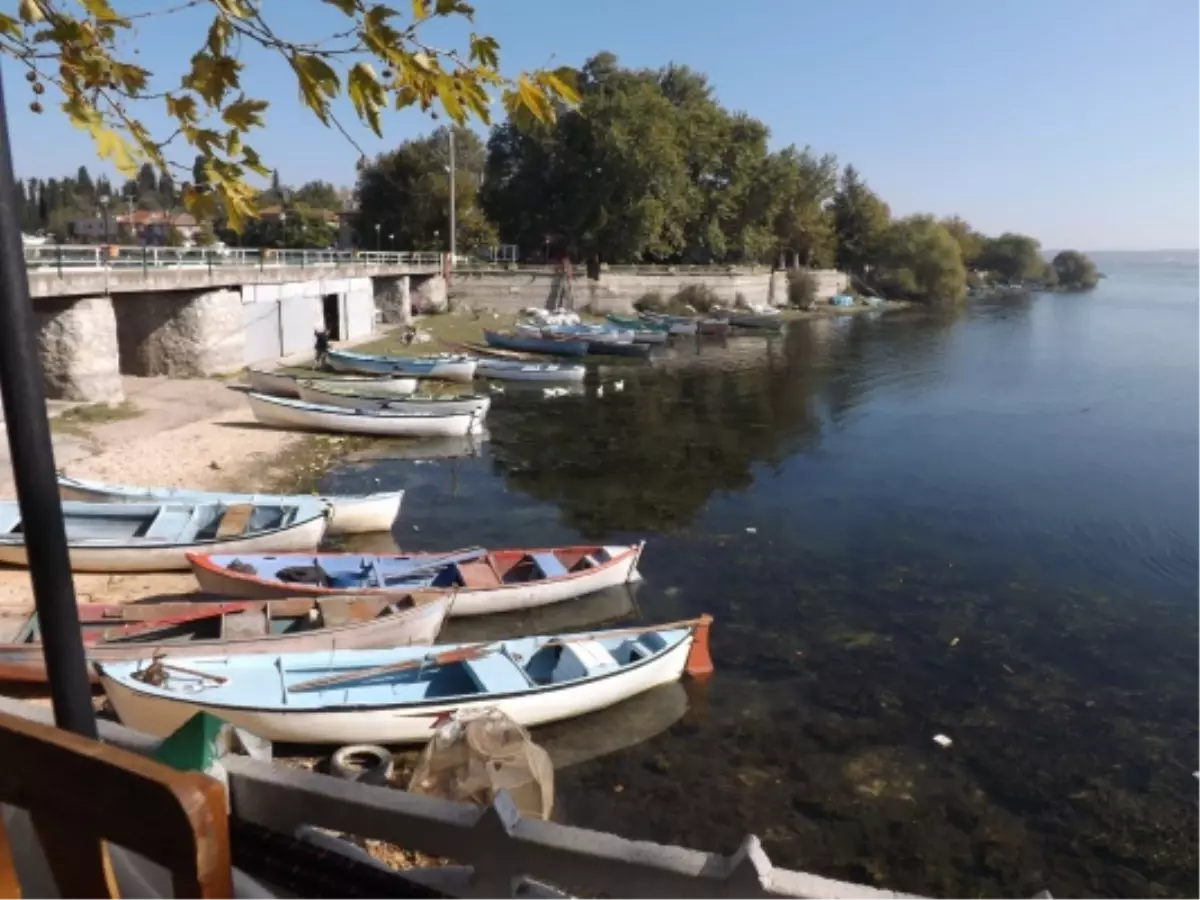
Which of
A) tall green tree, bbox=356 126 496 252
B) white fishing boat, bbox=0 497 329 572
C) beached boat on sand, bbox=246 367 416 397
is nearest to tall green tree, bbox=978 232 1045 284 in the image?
tall green tree, bbox=356 126 496 252

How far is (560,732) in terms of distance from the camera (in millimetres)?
12328

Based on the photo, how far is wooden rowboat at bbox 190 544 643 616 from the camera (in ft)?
47.3

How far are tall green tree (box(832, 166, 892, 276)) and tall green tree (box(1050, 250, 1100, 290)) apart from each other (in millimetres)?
67874

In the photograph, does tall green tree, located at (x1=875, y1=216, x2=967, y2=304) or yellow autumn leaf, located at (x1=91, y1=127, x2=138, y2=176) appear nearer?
yellow autumn leaf, located at (x1=91, y1=127, x2=138, y2=176)

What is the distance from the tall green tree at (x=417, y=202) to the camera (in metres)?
76.8

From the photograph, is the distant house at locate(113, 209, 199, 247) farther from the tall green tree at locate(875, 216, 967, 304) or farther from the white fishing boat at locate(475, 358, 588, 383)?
the tall green tree at locate(875, 216, 967, 304)

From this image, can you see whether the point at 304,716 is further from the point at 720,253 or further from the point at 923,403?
the point at 720,253

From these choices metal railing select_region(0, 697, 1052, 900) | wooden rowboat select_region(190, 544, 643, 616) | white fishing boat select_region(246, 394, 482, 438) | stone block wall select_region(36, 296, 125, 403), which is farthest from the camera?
white fishing boat select_region(246, 394, 482, 438)

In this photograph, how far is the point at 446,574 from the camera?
15539mm

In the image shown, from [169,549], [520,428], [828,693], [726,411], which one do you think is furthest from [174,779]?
[726,411]

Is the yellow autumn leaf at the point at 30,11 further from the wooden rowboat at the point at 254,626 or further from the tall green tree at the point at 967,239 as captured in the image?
the tall green tree at the point at 967,239

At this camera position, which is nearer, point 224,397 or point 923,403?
point 224,397

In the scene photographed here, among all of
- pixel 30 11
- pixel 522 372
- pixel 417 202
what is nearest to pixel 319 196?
pixel 417 202

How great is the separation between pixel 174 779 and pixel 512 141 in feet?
263
